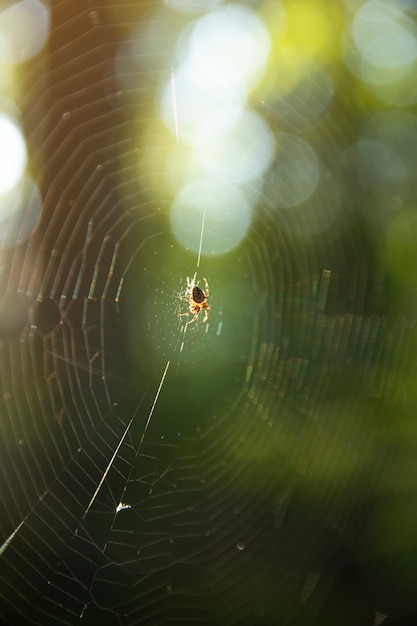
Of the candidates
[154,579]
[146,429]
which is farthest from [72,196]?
[154,579]

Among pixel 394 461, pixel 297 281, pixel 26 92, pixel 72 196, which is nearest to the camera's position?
pixel 26 92

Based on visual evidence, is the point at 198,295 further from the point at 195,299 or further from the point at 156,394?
the point at 156,394

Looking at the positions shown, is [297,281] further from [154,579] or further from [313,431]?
[154,579]

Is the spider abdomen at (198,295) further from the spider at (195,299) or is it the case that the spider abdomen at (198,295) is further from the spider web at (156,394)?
the spider web at (156,394)

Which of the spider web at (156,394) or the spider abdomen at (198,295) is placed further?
the spider abdomen at (198,295)

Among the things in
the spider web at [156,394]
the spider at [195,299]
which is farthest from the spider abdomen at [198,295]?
the spider web at [156,394]

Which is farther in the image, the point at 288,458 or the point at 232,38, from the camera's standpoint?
the point at 288,458

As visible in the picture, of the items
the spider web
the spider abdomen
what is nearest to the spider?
the spider abdomen
